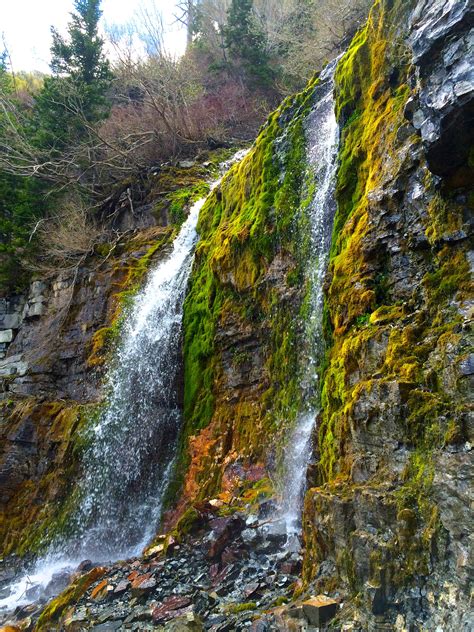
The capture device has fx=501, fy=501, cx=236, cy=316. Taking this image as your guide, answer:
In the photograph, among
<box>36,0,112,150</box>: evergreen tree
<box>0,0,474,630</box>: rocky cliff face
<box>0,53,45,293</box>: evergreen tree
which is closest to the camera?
<box>0,0,474,630</box>: rocky cliff face

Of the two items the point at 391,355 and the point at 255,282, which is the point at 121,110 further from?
the point at 391,355

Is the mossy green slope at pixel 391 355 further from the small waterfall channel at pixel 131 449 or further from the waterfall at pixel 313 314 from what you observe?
the small waterfall channel at pixel 131 449

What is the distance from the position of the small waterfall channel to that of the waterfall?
9.18 feet

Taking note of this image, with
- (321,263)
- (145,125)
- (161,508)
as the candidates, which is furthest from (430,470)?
(145,125)

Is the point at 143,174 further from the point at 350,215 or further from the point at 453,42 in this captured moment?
the point at 453,42

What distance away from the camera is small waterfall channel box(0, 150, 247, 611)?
8000mm

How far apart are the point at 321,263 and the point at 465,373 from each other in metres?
3.87

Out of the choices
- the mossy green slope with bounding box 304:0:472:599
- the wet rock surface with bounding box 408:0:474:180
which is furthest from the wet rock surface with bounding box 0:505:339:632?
the wet rock surface with bounding box 408:0:474:180

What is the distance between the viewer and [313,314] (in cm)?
690

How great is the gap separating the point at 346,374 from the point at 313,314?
2159 millimetres

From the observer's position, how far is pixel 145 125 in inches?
659

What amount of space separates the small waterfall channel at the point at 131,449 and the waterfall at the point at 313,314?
280 centimetres

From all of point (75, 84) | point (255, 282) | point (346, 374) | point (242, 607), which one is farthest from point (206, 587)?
point (75, 84)

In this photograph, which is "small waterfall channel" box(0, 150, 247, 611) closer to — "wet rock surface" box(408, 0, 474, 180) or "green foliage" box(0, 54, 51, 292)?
"green foliage" box(0, 54, 51, 292)
